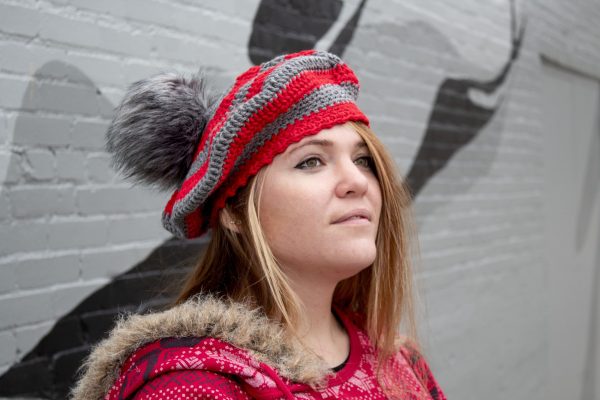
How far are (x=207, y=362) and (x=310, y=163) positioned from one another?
465mm

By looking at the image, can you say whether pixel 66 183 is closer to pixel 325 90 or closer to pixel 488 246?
pixel 325 90

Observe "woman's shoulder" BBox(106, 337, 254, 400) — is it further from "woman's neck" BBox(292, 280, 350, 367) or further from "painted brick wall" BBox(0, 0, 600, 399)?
"painted brick wall" BBox(0, 0, 600, 399)

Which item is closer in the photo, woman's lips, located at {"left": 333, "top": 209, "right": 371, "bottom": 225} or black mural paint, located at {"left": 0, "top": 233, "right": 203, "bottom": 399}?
woman's lips, located at {"left": 333, "top": 209, "right": 371, "bottom": 225}

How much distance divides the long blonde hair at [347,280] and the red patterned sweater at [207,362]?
8cm

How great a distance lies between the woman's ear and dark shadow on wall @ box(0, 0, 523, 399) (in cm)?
32

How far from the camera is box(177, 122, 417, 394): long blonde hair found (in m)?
1.35

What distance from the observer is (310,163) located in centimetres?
137

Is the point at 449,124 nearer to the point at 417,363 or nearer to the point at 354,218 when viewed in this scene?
the point at 417,363

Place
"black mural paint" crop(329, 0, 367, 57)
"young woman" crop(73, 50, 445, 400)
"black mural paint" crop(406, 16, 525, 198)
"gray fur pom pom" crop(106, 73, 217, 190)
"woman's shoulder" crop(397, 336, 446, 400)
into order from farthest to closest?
"black mural paint" crop(406, 16, 525, 198) → "black mural paint" crop(329, 0, 367, 57) → "woman's shoulder" crop(397, 336, 446, 400) → "gray fur pom pom" crop(106, 73, 217, 190) → "young woman" crop(73, 50, 445, 400)

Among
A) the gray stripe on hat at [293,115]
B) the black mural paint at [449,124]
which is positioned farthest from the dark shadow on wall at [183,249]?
the gray stripe on hat at [293,115]

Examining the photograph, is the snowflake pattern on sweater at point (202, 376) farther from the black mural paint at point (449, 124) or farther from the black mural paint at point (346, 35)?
the black mural paint at point (449, 124)

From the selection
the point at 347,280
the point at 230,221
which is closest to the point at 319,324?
the point at 347,280

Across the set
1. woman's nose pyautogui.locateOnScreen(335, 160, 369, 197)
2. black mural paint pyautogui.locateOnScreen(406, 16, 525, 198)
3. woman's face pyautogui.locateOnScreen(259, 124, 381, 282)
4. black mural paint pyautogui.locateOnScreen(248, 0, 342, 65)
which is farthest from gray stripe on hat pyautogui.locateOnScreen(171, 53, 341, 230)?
black mural paint pyautogui.locateOnScreen(406, 16, 525, 198)

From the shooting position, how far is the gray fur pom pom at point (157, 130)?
1422 millimetres
